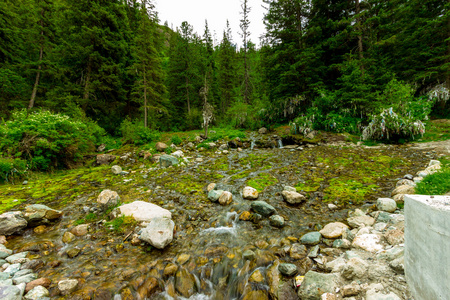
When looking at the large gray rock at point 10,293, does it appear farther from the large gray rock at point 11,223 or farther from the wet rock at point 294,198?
the wet rock at point 294,198

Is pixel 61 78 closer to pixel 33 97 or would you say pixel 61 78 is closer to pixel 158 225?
pixel 33 97

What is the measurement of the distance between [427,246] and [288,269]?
1882mm

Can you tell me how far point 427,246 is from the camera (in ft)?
5.44

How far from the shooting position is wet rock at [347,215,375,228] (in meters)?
3.61

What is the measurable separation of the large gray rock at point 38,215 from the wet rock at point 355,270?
6.78 metres

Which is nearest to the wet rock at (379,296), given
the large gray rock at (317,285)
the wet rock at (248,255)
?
the large gray rock at (317,285)

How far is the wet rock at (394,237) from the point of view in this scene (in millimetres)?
2744

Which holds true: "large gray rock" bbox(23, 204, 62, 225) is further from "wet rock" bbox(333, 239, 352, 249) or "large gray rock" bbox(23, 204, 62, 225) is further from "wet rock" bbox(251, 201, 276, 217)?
"wet rock" bbox(333, 239, 352, 249)

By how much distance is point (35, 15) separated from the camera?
1447 centimetres

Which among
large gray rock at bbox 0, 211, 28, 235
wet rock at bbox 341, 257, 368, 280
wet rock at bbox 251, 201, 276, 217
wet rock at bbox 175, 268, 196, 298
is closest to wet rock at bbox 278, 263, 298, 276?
wet rock at bbox 341, 257, 368, 280

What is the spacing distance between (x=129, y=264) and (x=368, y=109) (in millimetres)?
16387

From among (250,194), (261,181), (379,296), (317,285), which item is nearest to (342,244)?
(317,285)

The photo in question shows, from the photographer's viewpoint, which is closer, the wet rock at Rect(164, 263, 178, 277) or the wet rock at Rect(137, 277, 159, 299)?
the wet rock at Rect(137, 277, 159, 299)

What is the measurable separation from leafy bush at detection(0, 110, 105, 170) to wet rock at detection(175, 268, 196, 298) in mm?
9236
